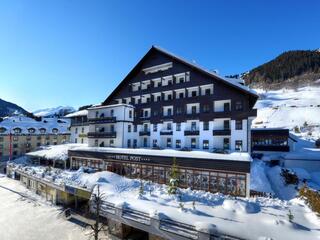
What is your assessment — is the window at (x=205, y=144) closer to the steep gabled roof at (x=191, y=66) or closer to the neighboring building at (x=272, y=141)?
the steep gabled roof at (x=191, y=66)

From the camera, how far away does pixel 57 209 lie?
23625mm

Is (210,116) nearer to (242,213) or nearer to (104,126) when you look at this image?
(242,213)

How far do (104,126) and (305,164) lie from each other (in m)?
34.8

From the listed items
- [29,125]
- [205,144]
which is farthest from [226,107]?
[29,125]

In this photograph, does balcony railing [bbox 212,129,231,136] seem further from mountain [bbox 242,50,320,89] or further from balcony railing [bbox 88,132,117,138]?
mountain [bbox 242,50,320,89]

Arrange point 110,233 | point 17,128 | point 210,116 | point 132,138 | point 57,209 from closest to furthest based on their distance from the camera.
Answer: point 110,233 → point 57,209 → point 210,116 → point 132,138 → point 17,128

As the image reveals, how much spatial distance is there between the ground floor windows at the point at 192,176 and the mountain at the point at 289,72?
124 m

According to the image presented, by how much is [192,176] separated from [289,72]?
137m

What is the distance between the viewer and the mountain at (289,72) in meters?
122

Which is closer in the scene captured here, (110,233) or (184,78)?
(110,233)

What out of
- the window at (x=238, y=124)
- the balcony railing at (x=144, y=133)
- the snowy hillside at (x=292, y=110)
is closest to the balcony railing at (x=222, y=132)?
the window at (x=238, y=124)

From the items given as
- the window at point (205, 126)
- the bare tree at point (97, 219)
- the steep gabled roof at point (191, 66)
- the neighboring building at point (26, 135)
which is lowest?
the bare tree at point (97, 219)

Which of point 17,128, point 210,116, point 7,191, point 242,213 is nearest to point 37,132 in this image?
point 17,128

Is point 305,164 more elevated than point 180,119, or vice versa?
point 180,119
